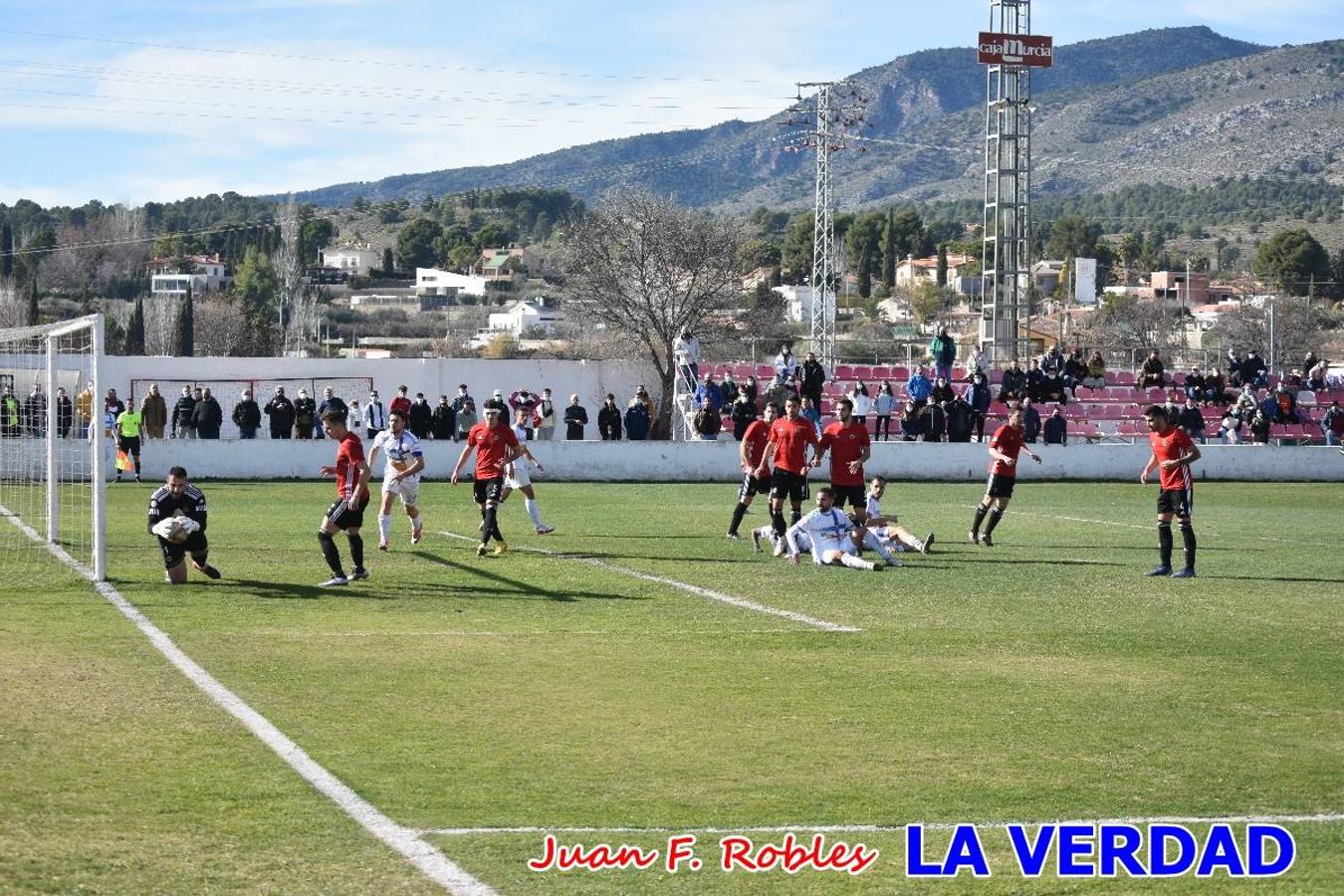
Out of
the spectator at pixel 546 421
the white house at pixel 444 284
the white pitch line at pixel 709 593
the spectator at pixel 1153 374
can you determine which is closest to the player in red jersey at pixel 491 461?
the white pitch line at pixel 709 593

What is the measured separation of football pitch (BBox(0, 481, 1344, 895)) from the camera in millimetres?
7758

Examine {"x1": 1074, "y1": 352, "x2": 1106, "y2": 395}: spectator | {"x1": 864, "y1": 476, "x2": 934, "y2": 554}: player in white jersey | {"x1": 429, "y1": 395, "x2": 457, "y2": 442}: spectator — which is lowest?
{"x1": 864, "y1": 476, "x2": 934, "y2": 554}: player in white jersey

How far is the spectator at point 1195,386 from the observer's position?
47.3m

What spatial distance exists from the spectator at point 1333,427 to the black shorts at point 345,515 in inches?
1340

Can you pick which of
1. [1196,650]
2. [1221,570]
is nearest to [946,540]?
[1221,570]

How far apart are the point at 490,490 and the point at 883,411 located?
2404 cm

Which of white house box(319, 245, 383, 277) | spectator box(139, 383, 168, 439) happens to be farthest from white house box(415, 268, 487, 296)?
spectator box(139, 383, 168, 439)

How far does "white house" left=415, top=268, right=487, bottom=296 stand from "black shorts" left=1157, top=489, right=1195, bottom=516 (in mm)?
154614

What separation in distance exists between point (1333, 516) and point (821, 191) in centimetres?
3078

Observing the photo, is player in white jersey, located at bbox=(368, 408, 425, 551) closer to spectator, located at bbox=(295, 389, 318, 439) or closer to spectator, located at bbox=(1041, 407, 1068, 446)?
spectator, located at bbox=(295, 389, 318, 439)

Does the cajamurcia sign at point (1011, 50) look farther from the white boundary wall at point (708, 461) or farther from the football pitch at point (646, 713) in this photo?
the football pitch at point (646, 713)

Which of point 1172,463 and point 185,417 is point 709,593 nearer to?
point 1172,463

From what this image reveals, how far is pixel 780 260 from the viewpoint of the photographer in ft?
551

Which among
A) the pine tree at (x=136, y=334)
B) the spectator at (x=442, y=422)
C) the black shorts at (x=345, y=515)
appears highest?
the pine tree at (x=136, y=334)
